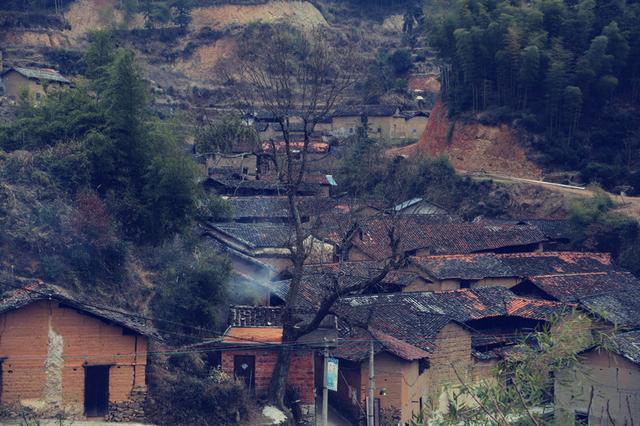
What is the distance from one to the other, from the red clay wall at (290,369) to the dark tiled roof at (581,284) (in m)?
8.32

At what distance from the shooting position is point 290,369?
675 inches

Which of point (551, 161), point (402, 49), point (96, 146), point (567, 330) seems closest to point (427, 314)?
point (96, 146)

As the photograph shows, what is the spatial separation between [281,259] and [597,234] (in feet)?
34.8

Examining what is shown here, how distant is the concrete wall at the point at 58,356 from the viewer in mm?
14992

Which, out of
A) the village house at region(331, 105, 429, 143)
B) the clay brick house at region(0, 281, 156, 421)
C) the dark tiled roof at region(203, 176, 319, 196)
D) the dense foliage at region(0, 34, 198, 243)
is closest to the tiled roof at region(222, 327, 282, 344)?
the clay brick house at region(0, 281, 156, 421)

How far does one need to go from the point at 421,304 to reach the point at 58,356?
8.30m

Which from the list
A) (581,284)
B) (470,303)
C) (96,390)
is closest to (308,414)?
(96,390)

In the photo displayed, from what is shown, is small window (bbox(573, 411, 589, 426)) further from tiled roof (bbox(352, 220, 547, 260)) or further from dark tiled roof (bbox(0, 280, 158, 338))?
tiled roof (bbox(352, 220, 547, 260))

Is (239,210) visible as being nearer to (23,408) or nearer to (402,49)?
(23,408)

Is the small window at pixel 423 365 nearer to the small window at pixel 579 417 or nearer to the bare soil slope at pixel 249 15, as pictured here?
the small window at pixel 579 417

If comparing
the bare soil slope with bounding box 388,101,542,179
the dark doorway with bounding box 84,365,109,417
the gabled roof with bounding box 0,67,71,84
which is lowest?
the dark doorway with bounding box 84,365,109,417

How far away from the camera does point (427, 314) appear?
2006 centimetres

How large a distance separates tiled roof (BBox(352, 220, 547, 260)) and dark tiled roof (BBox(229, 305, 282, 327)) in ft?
25.1

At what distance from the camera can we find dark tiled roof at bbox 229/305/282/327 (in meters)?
18.5
